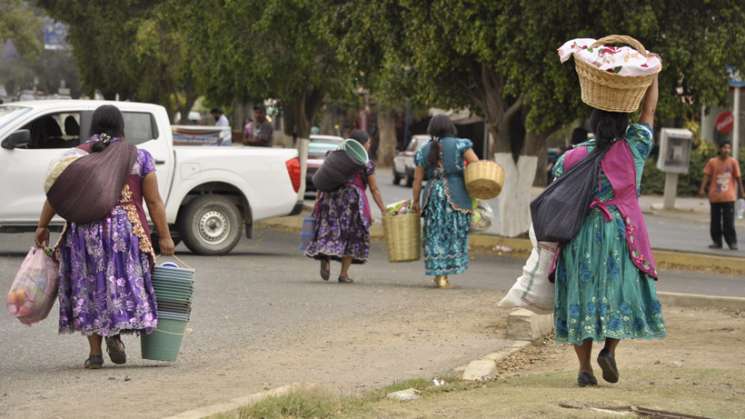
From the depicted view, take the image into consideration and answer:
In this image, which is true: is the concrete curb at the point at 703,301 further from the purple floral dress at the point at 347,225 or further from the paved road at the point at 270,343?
the purple floral dress at the point at 347,225

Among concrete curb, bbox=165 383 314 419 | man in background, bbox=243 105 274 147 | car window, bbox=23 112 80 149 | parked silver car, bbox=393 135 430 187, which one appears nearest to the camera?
concrete curb, bbox=165 383 314 419

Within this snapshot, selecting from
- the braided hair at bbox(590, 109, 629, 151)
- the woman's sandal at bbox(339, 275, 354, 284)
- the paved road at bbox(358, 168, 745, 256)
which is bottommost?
the paved road at bbox(358, 168, 745, 256)

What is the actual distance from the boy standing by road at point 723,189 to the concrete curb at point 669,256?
1841 millimetres

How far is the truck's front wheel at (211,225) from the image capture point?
18.6 meters

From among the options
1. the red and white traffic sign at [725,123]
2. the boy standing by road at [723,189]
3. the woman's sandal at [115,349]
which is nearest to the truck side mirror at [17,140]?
the woman's sandal at [115,349]

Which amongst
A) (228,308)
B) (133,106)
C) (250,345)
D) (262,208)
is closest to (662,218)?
(262,208)

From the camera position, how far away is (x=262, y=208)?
19.1 m

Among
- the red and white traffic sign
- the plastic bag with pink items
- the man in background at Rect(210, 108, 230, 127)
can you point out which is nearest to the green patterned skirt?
the plastic bag with pink items

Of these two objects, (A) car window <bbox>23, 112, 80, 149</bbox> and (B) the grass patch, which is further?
(A) car window <bbox>23, 112, 80, 149</bbox>

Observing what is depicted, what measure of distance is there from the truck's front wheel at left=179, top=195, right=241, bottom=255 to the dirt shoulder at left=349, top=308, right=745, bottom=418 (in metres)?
8.63

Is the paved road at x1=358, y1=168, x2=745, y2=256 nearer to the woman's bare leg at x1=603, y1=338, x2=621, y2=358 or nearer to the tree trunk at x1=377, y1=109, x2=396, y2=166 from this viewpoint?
the woman's bare leg at x1=603, y1=338, x2=621, y2=358

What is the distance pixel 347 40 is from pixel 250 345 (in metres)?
12.1

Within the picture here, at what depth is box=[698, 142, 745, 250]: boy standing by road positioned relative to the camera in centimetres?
2284

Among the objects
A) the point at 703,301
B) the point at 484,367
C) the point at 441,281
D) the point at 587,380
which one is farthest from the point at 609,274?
the point at 441,281
